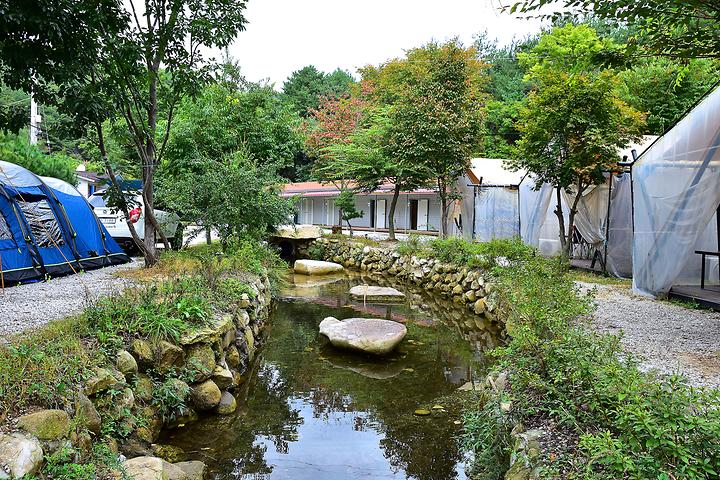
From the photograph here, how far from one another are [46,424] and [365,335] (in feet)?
Answer: 16.6

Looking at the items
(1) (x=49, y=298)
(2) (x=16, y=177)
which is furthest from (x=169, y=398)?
(2) (x=16, y=177)

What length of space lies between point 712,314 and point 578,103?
18.7 feet

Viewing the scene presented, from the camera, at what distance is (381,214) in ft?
89.0

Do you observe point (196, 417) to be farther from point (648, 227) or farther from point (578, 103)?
point (578, 103)

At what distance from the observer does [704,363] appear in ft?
15.9

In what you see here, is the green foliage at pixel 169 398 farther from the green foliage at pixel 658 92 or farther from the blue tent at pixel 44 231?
the green foliage at pixel 658 92

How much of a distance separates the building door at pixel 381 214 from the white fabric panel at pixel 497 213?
35.4 ft

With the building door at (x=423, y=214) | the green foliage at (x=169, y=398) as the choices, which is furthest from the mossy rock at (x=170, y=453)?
the building door at (x=423, y=214)

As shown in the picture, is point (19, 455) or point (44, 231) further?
point (44, 231)

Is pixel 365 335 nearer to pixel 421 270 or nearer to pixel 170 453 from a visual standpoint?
pixel 170 453

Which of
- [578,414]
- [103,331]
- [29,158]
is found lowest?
[578,414]

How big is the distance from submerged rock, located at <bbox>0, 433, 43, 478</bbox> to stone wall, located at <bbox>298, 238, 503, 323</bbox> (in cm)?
759

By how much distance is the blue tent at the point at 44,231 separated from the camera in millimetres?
8188

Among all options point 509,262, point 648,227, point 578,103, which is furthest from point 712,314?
point 578,103
